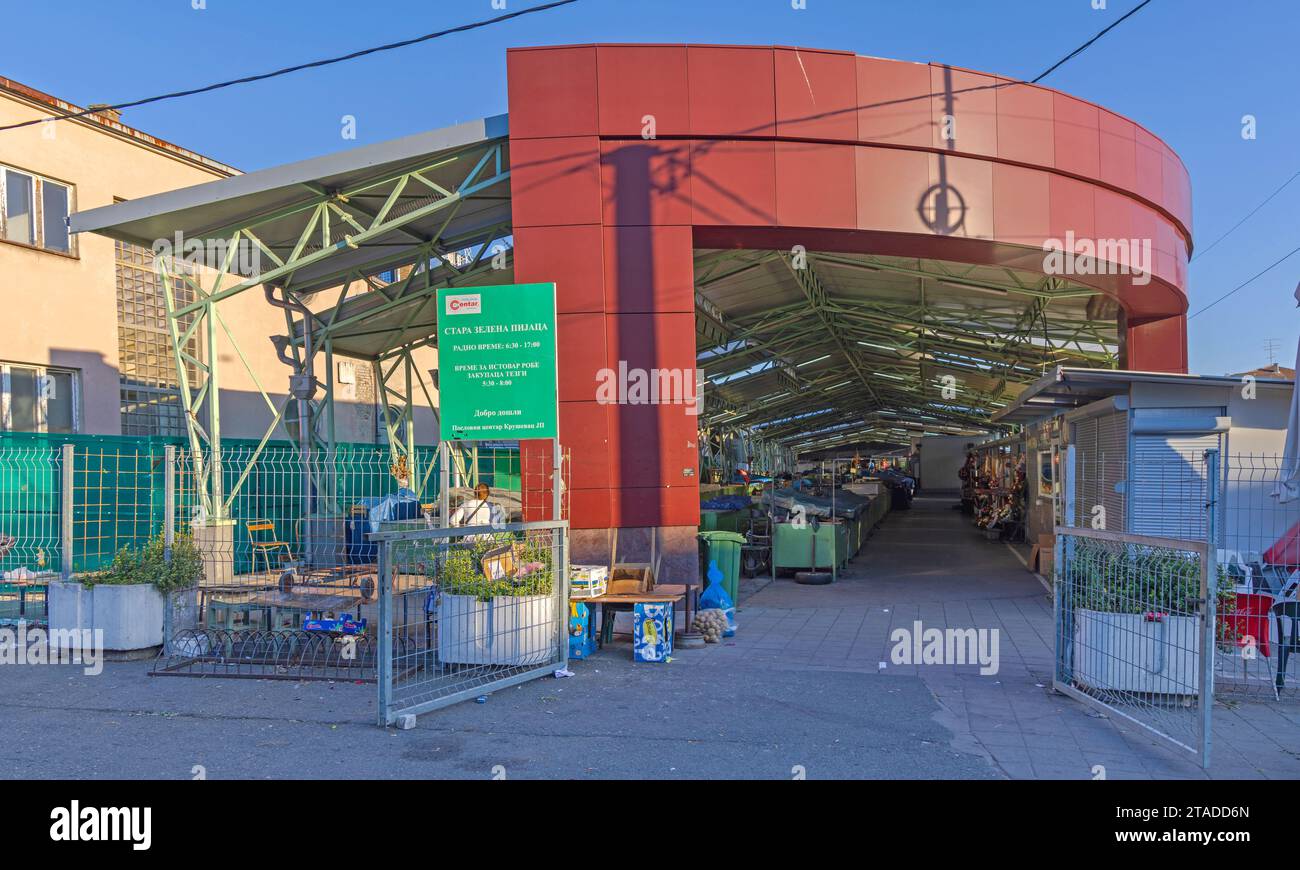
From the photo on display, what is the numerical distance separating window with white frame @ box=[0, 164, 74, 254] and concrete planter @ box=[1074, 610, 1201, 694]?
57.0 ft

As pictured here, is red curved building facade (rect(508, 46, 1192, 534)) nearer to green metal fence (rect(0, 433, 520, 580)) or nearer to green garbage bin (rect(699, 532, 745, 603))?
green garbage bin (rect(699, 532, 745, 603))

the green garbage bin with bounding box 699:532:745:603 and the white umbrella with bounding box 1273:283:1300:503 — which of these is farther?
the green garbage bin with bounding box 699:532:745:603

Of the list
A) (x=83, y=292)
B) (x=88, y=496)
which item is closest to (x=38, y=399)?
(x=83, y=292)

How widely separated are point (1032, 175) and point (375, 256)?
9513 mm

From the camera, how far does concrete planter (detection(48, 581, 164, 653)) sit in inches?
336

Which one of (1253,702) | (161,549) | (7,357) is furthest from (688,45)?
(7,357)

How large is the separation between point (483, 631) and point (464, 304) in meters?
3.29

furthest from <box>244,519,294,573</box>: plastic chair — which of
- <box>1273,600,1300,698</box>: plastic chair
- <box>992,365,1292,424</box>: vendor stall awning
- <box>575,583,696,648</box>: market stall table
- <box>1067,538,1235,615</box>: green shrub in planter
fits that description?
<box>1273,600,1300,698</box>: plastic chair

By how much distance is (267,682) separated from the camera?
7758 millimetres

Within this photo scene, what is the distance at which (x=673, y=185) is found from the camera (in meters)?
10.6

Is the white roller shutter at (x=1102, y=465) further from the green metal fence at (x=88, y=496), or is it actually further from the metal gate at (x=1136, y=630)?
the green metal fence at (x=88, y=496)

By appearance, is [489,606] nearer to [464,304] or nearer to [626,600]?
[626,600]

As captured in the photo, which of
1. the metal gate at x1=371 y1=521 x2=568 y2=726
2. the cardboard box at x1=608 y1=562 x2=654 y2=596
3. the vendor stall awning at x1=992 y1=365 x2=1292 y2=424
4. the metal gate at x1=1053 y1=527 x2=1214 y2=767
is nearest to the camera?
the metal gate at x1=1053 y1=527 x2=1214 y2=767

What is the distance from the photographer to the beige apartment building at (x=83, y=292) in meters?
15.9
